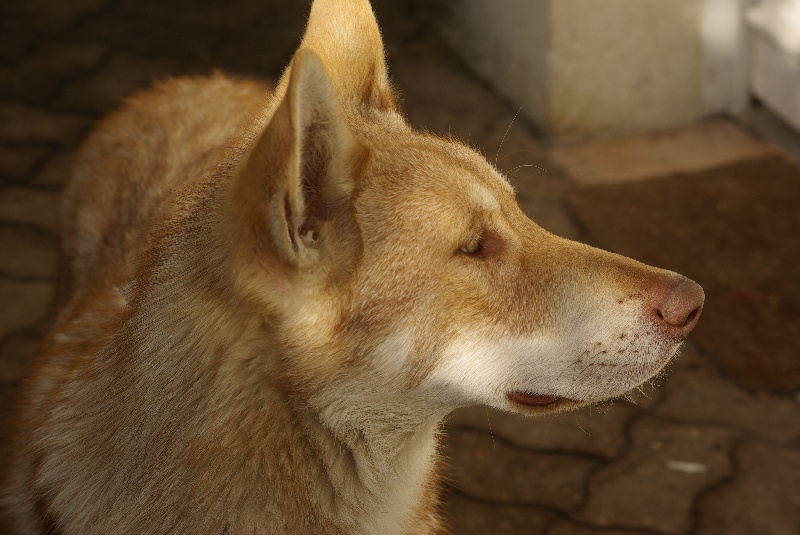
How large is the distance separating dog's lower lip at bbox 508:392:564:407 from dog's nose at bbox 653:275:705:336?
0.32 metres

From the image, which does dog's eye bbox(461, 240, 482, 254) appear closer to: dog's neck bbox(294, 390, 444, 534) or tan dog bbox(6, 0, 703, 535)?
tan dog bbox(6, 0, 703, 535)

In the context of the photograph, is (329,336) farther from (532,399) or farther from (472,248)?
(532,399)

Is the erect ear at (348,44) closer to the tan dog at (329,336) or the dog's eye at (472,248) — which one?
the tan dog at (329,336)

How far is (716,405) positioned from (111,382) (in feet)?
9.11

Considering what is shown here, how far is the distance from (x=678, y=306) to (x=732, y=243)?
2.90 metres

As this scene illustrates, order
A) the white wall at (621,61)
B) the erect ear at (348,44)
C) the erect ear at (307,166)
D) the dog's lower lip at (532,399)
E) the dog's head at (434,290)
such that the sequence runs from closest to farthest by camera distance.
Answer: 1. the erect ear at (307,166)
2. the dog's head at (434,290)
3. the dog's lower lip at (532,399)
4. the erect ear at (348,44)
5. the white wall at (621,61)

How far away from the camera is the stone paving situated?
3939 millimetres

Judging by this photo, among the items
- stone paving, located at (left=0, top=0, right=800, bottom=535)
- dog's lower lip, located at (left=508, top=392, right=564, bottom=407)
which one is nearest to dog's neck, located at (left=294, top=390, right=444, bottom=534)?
dog's lower lip, located at (left=508, top=392, right=564, bottom=407)

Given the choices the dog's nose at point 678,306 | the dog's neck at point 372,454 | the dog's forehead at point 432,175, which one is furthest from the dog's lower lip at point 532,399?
the dog's forehead at point 432,175

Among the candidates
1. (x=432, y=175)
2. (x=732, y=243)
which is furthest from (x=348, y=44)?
(x=732, y=243)

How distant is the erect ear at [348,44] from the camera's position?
265cm

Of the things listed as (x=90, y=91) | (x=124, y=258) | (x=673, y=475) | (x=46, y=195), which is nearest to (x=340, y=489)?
(x=124, y=258)

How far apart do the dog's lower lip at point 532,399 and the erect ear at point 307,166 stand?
0.59m

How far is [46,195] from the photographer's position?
566 cm
